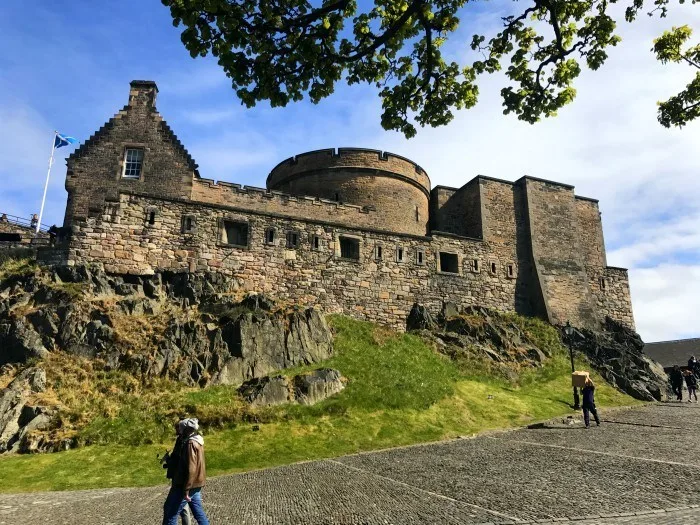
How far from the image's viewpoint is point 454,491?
25.8ft

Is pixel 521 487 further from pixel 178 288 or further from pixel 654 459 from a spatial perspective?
pixel 178 288

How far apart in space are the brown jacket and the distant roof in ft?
149

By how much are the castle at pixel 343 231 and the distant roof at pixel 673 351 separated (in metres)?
18.0

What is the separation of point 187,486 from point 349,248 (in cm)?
1792

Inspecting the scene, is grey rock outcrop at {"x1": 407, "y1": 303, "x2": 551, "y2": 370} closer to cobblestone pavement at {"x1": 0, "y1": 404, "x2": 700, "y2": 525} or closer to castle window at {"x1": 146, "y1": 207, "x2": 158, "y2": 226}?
cobblestone pavement at {"x1": 0, "y1": 404, "x2": 700, "y2": 525}

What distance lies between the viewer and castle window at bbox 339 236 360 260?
2344cm

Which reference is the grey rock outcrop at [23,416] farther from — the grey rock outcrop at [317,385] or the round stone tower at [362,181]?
the round stone tower at [362,181]

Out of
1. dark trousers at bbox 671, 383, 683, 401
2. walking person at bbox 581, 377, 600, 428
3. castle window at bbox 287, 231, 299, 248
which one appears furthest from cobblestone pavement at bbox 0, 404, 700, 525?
castle window at bbox 287, 231, 299, 248

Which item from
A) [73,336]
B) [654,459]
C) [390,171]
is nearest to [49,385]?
[73,336]

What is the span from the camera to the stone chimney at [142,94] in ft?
71.6

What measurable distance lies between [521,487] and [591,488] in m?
1.09

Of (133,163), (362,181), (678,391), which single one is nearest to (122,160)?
(133,163)

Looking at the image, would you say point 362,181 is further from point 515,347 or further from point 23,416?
point 23,416

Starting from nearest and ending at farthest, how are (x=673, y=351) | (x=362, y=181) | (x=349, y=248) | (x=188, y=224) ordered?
(x=188, y=224) < (x=349, y=248) < (x=362, y=181) < (x=673, y=351)
